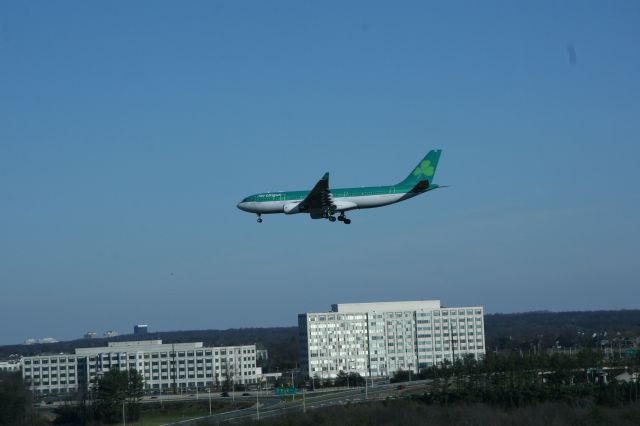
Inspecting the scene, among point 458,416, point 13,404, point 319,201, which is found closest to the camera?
point 319,201

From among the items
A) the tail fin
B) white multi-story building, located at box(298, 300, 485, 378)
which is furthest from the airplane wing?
white multi-story building, located at box(298, 300, 485, 378)

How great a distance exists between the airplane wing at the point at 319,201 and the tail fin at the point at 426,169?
8.31m

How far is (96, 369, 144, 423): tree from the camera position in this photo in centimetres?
10273

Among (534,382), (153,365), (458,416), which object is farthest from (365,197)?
(153,365)

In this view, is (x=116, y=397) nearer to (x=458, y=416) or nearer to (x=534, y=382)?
(x=458, y=416)

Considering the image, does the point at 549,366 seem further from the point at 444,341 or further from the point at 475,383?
the point at 444,341

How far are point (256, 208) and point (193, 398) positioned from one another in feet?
161

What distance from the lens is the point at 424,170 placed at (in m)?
84.1

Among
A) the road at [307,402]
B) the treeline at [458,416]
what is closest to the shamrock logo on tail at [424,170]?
the treeline at [458,416]

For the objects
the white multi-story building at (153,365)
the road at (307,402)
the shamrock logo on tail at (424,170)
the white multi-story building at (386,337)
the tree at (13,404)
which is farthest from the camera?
the white multi-story building at (153,365)

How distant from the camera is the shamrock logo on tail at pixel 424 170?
8369cm

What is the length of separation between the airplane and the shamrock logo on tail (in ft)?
2.14

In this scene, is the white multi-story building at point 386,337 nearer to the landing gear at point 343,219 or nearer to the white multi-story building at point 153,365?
the white multi-story building at point 153,365

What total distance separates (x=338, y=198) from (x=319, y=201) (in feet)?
7.53
